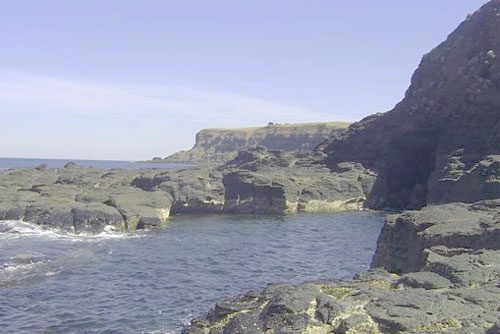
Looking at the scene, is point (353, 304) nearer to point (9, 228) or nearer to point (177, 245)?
point (177, 245)

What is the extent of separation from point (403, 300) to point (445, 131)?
5514cm

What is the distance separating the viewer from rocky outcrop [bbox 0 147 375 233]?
47656 mm

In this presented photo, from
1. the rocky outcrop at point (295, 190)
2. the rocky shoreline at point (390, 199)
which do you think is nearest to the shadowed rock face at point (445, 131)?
the rocky shoreline at point (390, 199)

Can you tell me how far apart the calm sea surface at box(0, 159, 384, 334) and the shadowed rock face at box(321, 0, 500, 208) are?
1107 cm

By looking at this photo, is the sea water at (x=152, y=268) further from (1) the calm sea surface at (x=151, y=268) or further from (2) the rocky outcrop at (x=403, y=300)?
(2) the rocky outcrop at (x=403, y=300)

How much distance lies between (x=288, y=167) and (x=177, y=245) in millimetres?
49503

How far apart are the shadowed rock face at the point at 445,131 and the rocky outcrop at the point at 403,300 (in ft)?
85.5

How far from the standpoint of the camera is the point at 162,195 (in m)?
57.5

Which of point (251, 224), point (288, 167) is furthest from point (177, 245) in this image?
point (288, 167)

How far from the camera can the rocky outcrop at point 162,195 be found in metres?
47.7

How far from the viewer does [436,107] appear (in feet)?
223

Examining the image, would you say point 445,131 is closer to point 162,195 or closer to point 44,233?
point 162,195

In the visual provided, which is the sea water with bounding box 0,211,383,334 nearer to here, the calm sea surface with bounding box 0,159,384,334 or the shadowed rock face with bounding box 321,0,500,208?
the calm sea surface with bounding box 0,159,384,334

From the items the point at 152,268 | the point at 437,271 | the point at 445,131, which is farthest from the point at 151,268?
the point at 445,131
